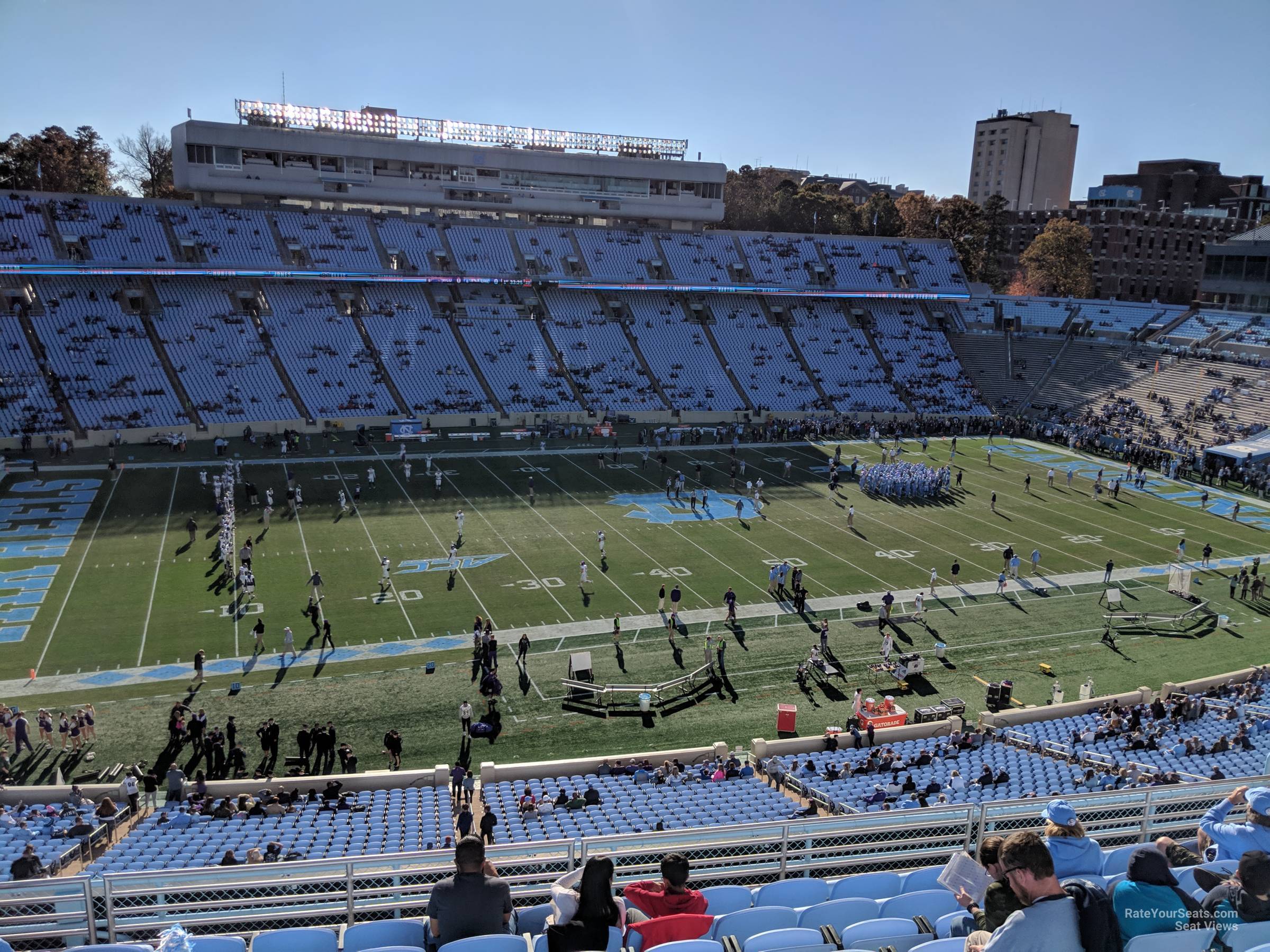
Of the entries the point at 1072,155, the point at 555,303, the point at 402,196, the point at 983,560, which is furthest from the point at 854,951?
the point at 1072,155

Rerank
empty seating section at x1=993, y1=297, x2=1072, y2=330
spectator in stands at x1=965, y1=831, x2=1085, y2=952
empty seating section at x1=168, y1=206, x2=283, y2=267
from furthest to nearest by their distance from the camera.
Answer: empty seating section at x1=993, y1=297, x2=1072, y2=330, empty seating section at x1=168, y1=206, x2=283, y2=267, spectator in stands at x1=965, y1=831, x2=1085, y2=952

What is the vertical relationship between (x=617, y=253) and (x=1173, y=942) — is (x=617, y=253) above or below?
above

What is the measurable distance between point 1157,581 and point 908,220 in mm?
65850

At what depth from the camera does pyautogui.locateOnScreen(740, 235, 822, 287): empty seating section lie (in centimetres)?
6500

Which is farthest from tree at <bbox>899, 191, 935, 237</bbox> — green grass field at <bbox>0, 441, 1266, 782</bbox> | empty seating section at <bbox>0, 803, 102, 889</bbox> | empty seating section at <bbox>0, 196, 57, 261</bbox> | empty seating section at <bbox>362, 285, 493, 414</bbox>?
empty seating section at <bbox>0, 803, 102, 889</bbox>

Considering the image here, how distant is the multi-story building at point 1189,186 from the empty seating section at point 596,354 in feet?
260

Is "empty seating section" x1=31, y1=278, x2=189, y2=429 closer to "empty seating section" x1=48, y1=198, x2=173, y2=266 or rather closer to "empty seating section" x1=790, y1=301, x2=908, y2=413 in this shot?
"empty seating section" x1=48, y1=198, x2=173, y2=266

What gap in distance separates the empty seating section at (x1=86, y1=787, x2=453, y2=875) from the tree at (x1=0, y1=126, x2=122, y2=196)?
194 ft

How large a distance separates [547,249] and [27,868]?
53144mm

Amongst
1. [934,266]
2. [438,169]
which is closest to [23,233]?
[438,169]

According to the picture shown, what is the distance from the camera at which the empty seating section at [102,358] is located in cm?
4394

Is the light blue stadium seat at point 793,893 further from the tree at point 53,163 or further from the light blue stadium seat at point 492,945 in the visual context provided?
the tree at point 53,163

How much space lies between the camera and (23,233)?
1909 inches

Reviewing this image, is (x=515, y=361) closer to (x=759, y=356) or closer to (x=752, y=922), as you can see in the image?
(x=759, y=356)
